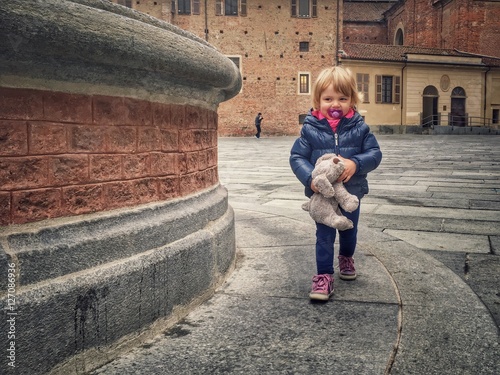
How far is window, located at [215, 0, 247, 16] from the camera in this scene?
29.0 meters

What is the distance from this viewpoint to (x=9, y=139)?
1.42m

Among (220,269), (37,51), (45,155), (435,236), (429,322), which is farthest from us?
(435,236)

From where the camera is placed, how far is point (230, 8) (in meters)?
29.2

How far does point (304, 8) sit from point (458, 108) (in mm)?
12627

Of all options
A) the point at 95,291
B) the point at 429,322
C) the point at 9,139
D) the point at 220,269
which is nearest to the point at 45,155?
the point at 9,139

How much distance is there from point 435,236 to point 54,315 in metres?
2.88

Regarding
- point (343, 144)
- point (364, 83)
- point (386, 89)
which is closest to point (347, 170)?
point (343, 144)

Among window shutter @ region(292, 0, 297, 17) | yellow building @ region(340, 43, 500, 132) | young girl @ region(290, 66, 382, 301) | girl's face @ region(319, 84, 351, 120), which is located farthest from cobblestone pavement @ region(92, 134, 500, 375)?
window shutter @ region(292, 0, 297, 17)

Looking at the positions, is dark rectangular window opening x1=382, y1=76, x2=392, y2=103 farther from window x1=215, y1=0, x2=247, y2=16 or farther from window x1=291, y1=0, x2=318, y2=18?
window x1=215, y1=0, x2=247, y2=16

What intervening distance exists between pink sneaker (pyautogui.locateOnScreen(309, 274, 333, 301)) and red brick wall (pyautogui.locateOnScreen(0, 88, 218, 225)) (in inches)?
30.1

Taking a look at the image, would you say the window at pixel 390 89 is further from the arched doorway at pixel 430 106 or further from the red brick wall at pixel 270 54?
the red brick wall at pixel 270 54

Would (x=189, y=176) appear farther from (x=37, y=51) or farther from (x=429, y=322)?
(x=429, y=322)

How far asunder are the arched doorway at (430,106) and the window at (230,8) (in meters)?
13.3

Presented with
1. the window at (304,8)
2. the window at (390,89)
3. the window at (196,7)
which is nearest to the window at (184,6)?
the window at (196,7)
